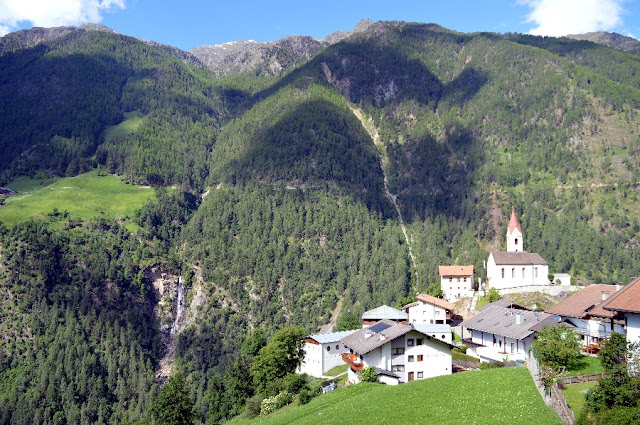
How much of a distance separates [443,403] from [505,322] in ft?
117

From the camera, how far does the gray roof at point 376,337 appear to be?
66.9m

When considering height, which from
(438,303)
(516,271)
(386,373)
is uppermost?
(516,271)

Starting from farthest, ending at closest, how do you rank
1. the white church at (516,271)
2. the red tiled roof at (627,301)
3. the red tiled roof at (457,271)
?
1. the red tiled roof at (457,271)
2. the white church at (516,271)
3. the red tiled roof at (627,301)

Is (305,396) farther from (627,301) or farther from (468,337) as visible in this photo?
(468,337)

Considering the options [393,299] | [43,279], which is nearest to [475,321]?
[393,299]

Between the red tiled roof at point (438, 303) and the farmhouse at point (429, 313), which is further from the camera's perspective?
the red tiled roof at point (438, 303)

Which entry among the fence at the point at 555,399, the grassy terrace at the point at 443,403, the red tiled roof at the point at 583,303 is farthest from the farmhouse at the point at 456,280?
the fence at the point at 555,399

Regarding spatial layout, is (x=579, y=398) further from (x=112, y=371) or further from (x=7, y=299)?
(x=7, y=299)

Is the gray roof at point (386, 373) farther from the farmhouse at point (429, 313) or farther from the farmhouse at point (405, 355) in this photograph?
the farmhouse at point (429, 313)

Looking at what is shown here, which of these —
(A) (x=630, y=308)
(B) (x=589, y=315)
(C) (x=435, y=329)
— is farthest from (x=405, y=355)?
(A) (x=630, y=308)

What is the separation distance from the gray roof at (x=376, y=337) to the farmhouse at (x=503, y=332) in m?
8.29

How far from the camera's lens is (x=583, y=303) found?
76.9m

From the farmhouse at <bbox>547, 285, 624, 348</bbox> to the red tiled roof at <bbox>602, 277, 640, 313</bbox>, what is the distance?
1026 centimetres

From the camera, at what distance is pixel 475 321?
8450 cm
